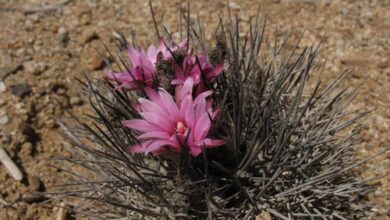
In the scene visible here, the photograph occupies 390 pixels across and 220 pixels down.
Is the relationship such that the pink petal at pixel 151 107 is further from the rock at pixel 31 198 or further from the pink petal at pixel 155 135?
the rock at pixel 31 198

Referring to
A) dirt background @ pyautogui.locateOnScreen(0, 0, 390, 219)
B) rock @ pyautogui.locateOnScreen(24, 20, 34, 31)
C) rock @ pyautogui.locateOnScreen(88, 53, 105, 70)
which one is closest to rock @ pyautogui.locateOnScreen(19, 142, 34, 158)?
dirt background @ pyautogui.locateOnScreen(0, 0, 390, 219)

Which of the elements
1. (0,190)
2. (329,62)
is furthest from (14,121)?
(329,62)

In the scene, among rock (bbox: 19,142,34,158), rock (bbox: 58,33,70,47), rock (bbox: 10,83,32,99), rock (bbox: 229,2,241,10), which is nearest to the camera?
rock (bbox: 19,142,34,158)

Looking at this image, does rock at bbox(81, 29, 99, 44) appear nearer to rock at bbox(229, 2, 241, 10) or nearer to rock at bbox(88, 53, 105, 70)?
rock at bbox(88, 53, 105, 70)

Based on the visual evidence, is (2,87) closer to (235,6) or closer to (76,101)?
(76,101)

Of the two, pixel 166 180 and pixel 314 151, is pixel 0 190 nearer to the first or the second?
pixel 166 180

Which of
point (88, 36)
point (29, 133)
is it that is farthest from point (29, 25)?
A: point (29, 133)

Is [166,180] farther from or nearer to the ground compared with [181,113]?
nearer to the ground
